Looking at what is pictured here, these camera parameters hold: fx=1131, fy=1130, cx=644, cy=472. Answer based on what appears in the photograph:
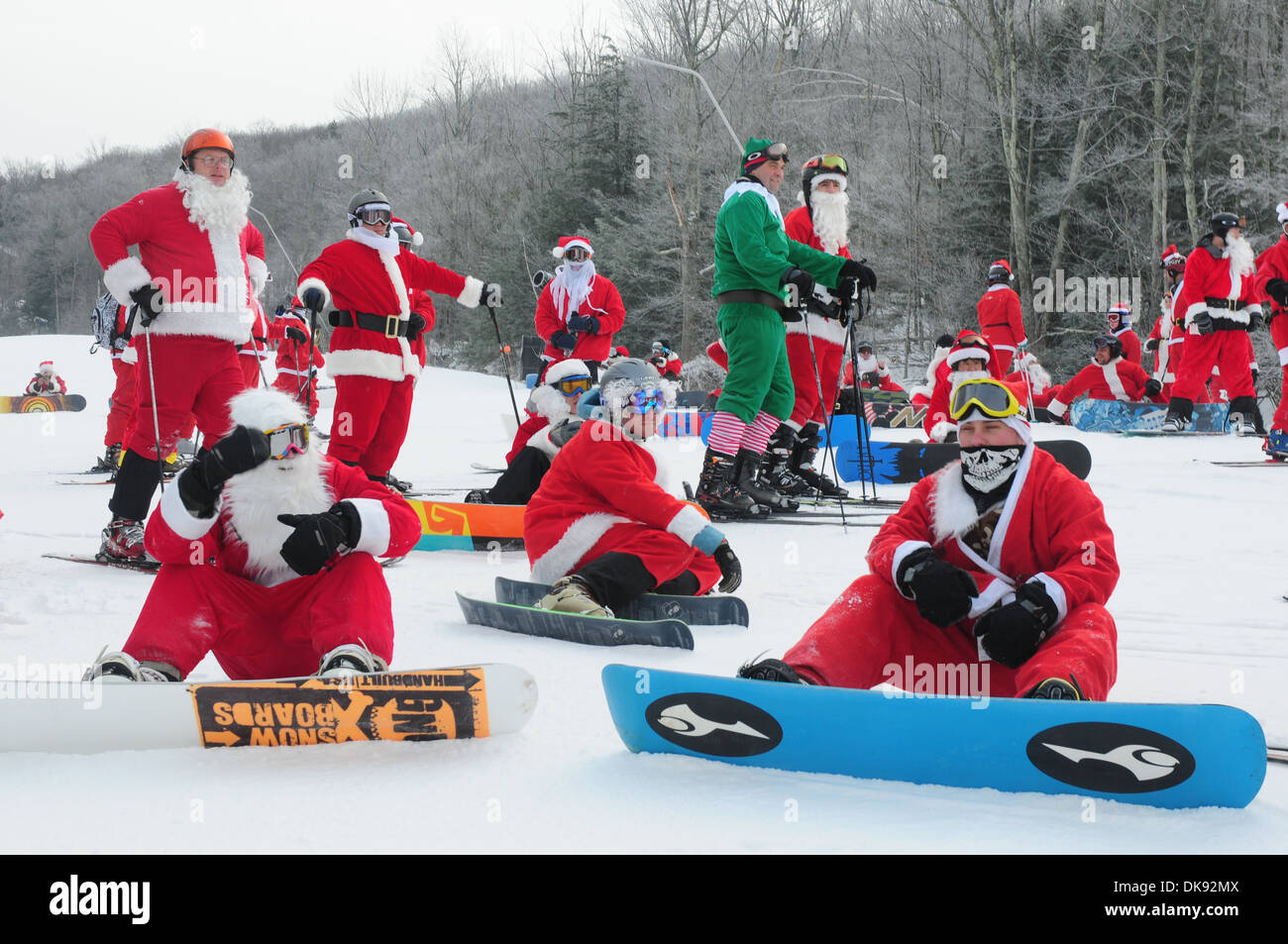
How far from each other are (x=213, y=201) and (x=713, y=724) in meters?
3.82

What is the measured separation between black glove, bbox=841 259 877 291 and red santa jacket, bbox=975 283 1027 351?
257 inches

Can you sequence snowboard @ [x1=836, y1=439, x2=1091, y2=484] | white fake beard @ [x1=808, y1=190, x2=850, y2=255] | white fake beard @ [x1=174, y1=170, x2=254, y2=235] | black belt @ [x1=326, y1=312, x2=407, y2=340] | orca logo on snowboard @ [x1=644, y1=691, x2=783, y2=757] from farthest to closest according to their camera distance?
snowboard @ [x1=836, y1=439, x2=1091, y2=484] → white fake beard @ [x1=808, y1=190, x2=850, y2=255] → black belt @ [x1=326, y1=312, x2=407, y2=340] → white fake beard @ [x1=174, y1=170, x2=254, y2=235] → orca logo on snowboard @ [x1=644, y1=691, x2=783, y2=757]

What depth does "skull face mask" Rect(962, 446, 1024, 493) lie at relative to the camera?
119 inches

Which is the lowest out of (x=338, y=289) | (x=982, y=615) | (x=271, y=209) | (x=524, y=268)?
(x=982, y=615)

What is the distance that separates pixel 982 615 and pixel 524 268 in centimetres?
2840

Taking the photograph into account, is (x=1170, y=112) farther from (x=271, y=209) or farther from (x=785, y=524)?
(x=271, y=209)

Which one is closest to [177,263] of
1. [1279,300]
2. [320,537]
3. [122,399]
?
[320,537]

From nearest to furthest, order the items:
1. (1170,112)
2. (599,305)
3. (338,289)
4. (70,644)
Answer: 1. (70,644)
2. (338,289)
3. (599,305)
4. (1170,112)

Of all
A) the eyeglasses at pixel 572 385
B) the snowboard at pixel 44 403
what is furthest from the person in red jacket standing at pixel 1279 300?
the snowboard at pixel 44 403

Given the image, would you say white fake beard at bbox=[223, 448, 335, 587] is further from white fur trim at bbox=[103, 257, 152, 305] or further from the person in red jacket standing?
the person in red jacket standing

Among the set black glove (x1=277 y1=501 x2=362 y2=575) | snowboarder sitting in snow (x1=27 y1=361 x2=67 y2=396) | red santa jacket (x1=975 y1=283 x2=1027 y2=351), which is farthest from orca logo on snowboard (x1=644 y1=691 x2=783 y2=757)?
snowboarder sitting in snow (x1=27 y1=361 x2=67 y2=396)
